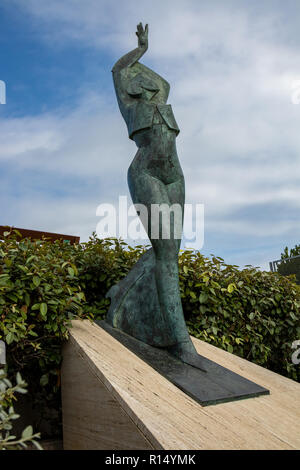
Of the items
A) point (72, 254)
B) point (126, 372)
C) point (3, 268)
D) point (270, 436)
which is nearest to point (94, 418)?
point (126, 372)

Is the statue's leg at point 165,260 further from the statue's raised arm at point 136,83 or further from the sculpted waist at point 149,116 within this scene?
Answer: the statue's raised arm at point 136,83

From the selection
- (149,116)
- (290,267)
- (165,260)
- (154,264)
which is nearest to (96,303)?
(154,264)

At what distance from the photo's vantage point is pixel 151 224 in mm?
2594

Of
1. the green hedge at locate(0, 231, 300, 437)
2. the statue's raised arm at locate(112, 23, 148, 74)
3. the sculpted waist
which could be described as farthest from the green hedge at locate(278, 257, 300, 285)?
the statue's raised arm at locate(112, 23, 148, 74)

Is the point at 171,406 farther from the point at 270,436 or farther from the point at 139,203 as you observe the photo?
the point at 139,203

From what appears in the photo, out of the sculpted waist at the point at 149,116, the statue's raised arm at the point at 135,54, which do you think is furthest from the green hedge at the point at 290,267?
the statue's raised arm at the point at 135,54

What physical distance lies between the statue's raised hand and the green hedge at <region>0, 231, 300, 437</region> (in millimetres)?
1720

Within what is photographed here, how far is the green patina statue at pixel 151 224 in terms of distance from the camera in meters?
2.53

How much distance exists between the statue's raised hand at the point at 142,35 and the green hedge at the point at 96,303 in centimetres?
172

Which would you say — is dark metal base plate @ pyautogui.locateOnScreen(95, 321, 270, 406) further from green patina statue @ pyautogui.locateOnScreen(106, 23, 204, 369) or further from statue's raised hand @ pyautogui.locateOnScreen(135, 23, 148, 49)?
statue's raised hand @ pyautogui.locateOnScreen(135, 23, 148, 49)

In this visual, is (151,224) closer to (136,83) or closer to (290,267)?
(136,83)

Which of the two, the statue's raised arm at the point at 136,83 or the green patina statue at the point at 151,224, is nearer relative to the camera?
the green patina statue at the point at 151,224
